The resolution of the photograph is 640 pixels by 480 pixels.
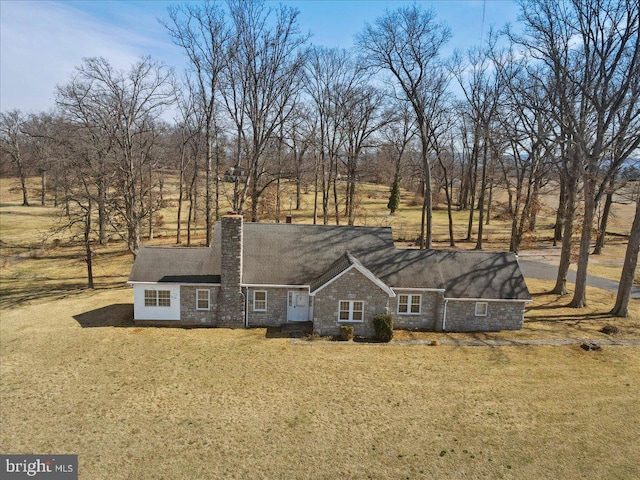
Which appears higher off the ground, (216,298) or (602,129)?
(602,129)

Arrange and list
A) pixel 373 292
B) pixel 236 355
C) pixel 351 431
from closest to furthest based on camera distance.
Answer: pixel 351 431 < pixel 236 355 < pixel 373 292

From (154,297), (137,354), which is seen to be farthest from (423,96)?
(137,354)

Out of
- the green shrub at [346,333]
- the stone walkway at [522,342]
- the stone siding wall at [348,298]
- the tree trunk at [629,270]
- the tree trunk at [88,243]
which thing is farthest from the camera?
the tree trunk at [88,243]

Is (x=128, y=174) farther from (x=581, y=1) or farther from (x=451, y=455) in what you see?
(x=581, y=1)

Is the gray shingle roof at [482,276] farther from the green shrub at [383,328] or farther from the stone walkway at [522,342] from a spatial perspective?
the green shrub at [383,328]

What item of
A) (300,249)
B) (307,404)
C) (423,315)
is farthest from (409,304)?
(307,404)

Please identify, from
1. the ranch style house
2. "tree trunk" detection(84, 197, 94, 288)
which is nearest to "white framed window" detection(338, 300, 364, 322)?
the ranch style house

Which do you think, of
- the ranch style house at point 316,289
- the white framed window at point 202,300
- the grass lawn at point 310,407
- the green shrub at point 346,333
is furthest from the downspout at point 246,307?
the green shrub at point 346,333
